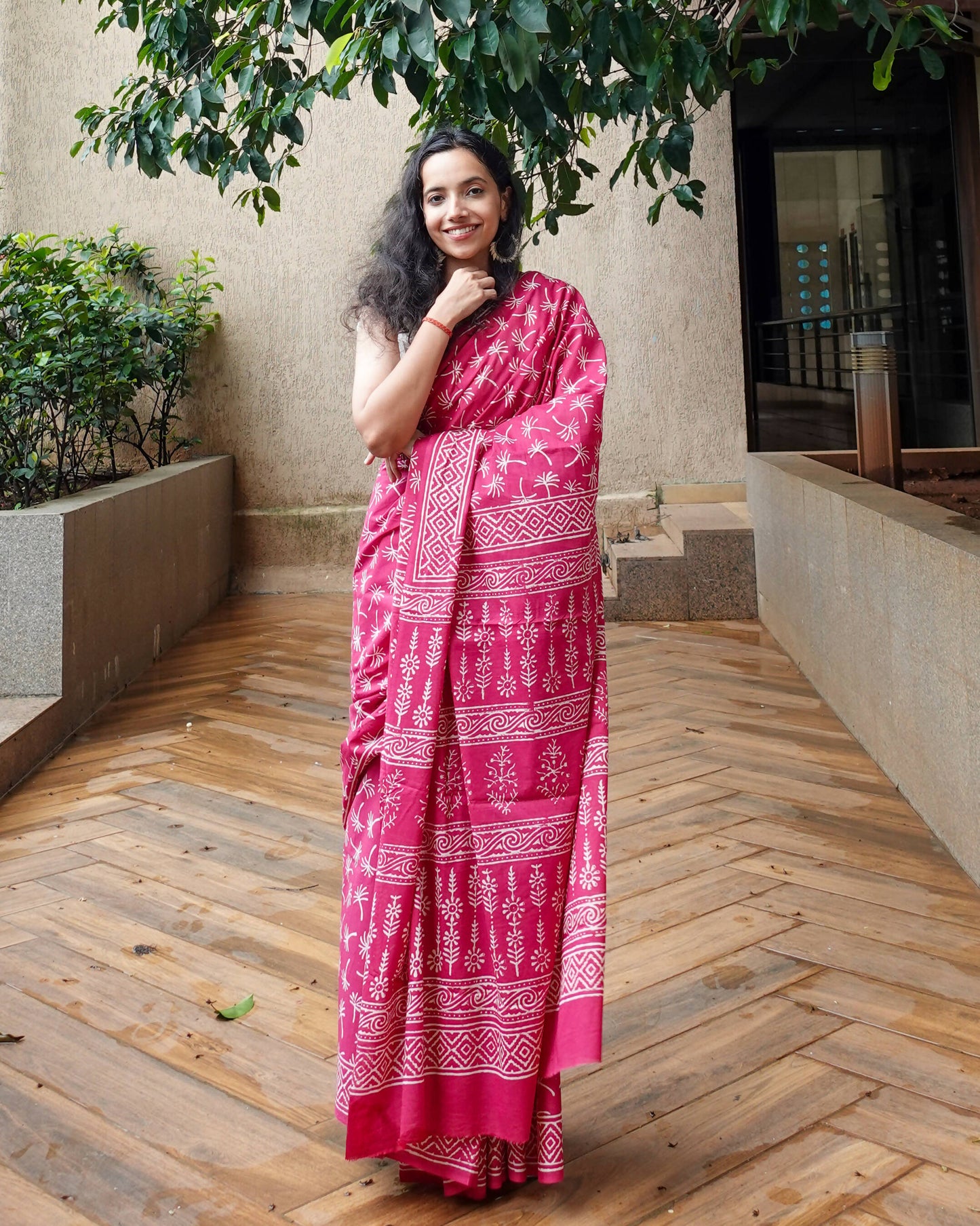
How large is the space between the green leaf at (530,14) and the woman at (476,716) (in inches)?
10.2

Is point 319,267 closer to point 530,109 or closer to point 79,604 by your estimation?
point 79,604

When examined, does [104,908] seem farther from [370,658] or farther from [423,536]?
[423,536]

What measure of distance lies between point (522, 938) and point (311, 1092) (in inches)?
24.2

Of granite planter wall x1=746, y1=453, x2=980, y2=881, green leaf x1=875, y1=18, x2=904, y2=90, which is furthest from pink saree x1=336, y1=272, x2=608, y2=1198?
granite planter wall x1=746, y1=453, x2=980, y2=881

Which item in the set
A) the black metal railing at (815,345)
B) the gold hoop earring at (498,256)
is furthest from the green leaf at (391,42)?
the black metal railing at (815,345)

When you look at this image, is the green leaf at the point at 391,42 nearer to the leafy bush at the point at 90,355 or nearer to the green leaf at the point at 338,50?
the green leaf at the point at 338,50

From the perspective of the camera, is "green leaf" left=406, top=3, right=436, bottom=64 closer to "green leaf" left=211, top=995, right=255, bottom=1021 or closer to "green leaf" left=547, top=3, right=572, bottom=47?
"green leaf" left=547, top=3, right=572, bottom=47

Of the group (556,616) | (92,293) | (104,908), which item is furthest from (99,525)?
(556,616)

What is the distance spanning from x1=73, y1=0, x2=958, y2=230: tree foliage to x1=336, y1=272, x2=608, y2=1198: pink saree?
0.59m

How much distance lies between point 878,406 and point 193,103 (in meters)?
2.96

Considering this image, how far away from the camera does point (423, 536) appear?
71.1 inches

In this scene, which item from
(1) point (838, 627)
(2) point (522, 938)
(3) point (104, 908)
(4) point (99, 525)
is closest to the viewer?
(2) point (522, 938)

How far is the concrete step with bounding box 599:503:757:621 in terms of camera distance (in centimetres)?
598

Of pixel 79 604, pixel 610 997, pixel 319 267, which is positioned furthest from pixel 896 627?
pixel 319 267
